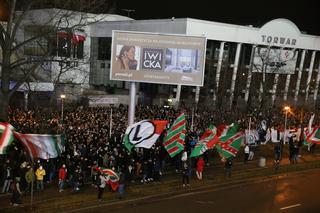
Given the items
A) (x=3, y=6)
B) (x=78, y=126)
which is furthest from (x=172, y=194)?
(x=3, y=6)

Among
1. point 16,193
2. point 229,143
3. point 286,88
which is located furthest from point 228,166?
point 286,88

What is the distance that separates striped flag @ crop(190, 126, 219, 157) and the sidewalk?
156 centimetres

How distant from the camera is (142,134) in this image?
19938mm

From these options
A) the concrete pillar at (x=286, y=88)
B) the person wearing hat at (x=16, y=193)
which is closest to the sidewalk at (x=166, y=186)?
the person wearing hat at (x=16, y=193)

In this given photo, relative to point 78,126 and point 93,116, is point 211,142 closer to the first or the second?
point 78,126

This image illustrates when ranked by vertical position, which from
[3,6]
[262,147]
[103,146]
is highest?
[3,6]

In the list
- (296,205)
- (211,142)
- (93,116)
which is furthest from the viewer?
(93,116)

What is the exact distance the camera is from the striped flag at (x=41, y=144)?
619 inches

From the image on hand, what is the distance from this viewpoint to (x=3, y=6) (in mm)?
23266

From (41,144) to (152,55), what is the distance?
33.7 ft

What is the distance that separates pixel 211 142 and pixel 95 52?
4625cm

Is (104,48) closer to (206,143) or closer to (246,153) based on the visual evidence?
(246,153)

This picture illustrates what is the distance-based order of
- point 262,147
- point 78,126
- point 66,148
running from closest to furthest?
point 66,148, point 78,126, point 262,147

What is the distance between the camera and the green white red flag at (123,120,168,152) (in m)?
19.8
